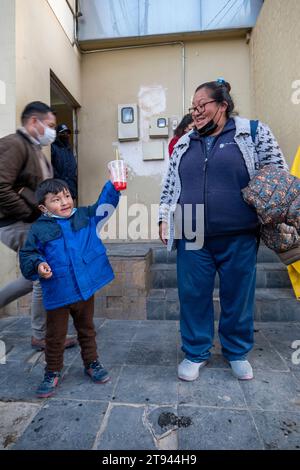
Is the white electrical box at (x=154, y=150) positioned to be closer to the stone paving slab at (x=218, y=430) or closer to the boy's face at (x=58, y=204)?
the boy's face at (x=58, y=204)

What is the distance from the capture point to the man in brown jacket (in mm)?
1888

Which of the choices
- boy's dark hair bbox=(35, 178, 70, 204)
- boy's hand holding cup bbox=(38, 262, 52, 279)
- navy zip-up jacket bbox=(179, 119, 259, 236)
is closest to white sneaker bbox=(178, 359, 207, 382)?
navy zip-up jacket bbox=(179, 119, 259, 236)

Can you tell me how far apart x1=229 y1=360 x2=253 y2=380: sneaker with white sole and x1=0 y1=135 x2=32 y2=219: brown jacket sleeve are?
5.32 ft

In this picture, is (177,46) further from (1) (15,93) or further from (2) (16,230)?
(2) (16,230)

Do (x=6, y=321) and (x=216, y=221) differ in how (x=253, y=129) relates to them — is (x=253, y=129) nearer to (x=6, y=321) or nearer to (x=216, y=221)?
(x=216, y=221)

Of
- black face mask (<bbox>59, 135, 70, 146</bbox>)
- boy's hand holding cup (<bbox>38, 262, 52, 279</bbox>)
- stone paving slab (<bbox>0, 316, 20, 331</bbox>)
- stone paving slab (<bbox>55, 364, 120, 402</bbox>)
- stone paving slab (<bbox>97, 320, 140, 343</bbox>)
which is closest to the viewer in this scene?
boy's hand holding cup (<bbox>38, 262, 52, 279</bbox>)

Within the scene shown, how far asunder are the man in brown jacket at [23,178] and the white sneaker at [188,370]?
3.43 feet

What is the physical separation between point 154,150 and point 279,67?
2.01 m

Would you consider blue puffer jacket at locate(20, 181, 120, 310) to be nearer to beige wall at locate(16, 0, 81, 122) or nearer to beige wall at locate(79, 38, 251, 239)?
beige wall at locate(16, 0, 81, 122)

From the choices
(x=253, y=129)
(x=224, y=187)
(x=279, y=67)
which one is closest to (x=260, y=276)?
(x=224, y=187)

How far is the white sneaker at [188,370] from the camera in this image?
1.81m

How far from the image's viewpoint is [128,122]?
4891 mm

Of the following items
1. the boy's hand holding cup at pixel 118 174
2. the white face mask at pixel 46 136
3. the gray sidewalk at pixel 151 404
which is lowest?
the gray sidewalk at pixel 151 404

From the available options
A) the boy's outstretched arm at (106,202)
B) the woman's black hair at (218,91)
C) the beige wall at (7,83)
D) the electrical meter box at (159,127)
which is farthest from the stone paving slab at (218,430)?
the electrical meter box at (159,127)
